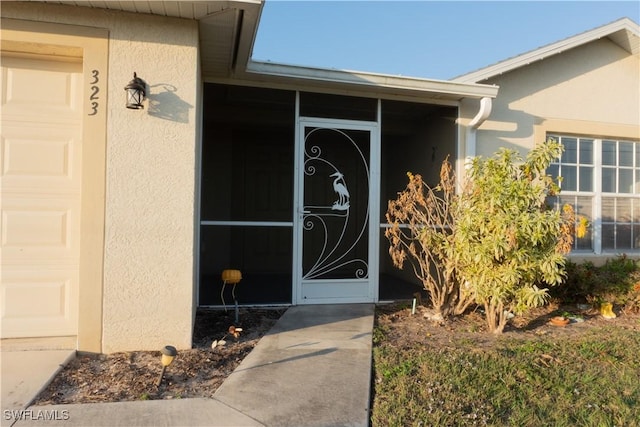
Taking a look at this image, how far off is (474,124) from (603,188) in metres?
2.86

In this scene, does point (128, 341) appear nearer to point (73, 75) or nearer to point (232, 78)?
point (73, 75)

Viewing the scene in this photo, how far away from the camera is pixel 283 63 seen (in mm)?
5062

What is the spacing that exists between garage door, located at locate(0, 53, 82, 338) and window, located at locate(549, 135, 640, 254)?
6698mm

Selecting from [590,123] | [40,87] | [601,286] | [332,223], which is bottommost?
[601,286]

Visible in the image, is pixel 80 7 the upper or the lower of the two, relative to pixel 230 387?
upper

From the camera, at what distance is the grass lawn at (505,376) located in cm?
293

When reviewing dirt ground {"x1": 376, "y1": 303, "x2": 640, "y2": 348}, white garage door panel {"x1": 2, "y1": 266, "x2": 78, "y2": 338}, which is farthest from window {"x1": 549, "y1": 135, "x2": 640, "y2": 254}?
white garage door panel {"x1": 2, "y1": 266, "x2": 78, "y2": 338}

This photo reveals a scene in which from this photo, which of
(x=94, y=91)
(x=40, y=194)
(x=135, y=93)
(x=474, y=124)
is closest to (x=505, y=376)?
(x=474, y=124)

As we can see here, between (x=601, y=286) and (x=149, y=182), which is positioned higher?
(x=149, y=182)

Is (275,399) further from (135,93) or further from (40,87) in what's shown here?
(40,87)

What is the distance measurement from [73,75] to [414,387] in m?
4.12

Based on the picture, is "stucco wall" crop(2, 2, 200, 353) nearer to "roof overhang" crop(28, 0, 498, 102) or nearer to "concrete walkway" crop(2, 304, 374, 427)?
"roof overhang" crop(28, 0, 498, 102)

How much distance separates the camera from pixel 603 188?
693cm

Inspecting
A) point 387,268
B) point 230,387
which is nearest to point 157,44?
point 230,387
